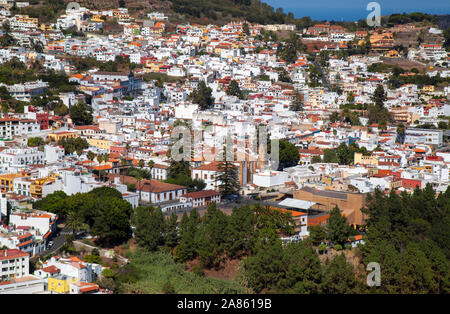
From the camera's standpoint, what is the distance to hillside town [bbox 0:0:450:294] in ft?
44.6

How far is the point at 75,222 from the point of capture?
511 inches

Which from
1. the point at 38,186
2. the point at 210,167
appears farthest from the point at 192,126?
the point at 38,186

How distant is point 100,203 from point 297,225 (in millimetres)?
3769

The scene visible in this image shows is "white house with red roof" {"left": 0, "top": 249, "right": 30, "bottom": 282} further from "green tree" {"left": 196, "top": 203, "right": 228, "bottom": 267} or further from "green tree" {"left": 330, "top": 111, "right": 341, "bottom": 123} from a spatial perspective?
"green tree" {"left": 330, "top": 111, "right": 341, "bottom": 123}

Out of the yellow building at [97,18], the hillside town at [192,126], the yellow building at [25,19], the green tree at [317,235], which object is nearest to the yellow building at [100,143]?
the hillside town at [192,126]

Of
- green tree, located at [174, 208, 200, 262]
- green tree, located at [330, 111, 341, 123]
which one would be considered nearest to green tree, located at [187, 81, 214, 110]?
green tree, located at [330, 111, 341, 123]

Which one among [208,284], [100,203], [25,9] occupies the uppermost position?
[25,9]

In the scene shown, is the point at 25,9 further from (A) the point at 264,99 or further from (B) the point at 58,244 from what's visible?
(B) the point at 58,244

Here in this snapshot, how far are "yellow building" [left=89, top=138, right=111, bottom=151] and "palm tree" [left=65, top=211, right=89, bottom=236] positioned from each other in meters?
5.91

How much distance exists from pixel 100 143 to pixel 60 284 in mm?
8901

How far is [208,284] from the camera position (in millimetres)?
11445

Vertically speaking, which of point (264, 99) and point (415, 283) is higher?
point (264, 99)

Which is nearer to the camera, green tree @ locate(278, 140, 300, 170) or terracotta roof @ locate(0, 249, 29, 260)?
terracotta roof @ locate(0, 249, 29, 260)
